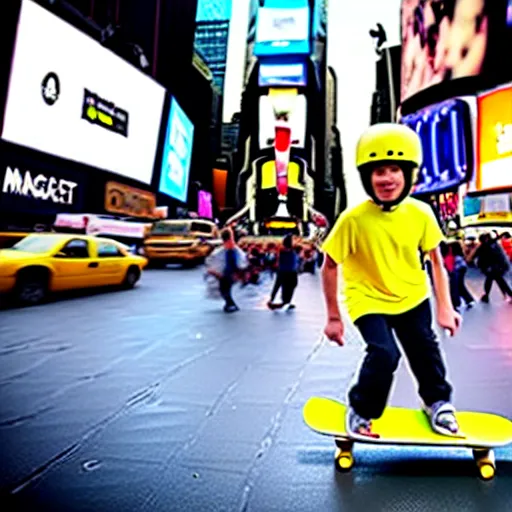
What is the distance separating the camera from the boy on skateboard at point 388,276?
6.72 feet

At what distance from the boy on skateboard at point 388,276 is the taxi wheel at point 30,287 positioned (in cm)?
488

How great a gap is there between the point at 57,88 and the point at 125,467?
4.43 meters

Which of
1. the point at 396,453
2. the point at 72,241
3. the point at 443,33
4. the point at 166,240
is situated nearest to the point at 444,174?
the point at 443,33

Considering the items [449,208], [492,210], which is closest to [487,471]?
[492,210]

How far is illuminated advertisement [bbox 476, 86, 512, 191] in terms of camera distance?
2464 centimetres

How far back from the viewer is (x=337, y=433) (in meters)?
2.20

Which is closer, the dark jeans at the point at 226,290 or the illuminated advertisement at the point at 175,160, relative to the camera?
the dark jeans at the point at 226,290

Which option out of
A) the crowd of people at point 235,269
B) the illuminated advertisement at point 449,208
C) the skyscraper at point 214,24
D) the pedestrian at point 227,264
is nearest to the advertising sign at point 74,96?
the skyscraper at point 214,24

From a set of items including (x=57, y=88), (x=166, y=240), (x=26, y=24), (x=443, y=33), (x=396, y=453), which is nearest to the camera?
(x=396, y=453)

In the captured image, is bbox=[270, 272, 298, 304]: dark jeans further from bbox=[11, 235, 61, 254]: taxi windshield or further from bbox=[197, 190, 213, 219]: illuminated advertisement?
bbox=[197, 190, 213, 219]: illuminated advertisement

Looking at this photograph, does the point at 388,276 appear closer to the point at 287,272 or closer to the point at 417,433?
the point at 417,433

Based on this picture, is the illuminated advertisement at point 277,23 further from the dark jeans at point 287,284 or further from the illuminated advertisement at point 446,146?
the illuminated advertisement at point 446,146

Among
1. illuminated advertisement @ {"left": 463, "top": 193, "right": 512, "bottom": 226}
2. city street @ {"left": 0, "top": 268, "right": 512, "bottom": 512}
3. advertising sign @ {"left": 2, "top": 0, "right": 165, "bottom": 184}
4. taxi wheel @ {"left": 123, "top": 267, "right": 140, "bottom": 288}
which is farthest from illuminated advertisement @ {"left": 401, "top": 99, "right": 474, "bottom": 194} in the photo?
city street @ {"left": 0, "top": 268, "right": 512, "bottom": 512}

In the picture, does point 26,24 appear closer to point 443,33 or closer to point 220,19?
point 220,19
